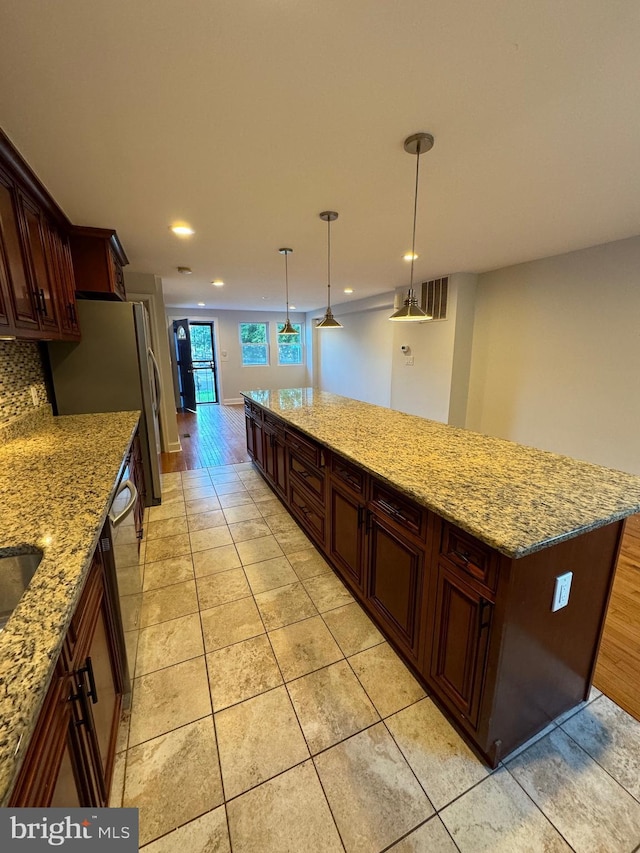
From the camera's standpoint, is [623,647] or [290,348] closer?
[623,647]

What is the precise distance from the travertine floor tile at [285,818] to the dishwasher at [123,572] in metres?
0.65

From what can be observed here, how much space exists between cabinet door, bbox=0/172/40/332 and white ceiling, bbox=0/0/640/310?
260 mm

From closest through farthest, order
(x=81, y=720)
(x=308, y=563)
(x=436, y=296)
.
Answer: (x=81, y=720) → (x=308, y=563) → (x=436, y=296)

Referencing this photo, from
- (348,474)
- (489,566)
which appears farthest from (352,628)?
(489,566)

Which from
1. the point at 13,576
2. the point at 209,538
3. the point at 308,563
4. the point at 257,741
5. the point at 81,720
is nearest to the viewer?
the point at 81,720

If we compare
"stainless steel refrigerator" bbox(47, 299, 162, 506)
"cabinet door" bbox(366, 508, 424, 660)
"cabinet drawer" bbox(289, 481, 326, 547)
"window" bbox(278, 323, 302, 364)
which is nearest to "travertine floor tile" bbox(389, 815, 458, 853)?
"cabinet door" bbox(366, 508, 424, 660)

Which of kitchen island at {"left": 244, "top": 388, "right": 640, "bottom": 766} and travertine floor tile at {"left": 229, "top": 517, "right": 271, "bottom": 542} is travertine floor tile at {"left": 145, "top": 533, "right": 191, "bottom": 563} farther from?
kitchen island at {"left": 244, "top": 388, "right": 640, "bottom": 766}

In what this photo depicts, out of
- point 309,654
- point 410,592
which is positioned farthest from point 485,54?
point 309,654

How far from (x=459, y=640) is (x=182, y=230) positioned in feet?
10.5

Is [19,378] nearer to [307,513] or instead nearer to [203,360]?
[307,513]

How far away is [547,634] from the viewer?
1.21 m

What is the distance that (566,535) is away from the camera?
1.02m

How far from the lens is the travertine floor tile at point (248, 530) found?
2.75m

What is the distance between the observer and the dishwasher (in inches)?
50.1
